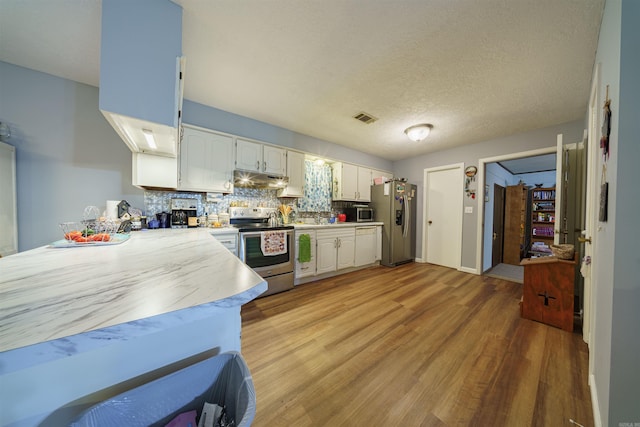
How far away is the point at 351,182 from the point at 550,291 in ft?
9.69

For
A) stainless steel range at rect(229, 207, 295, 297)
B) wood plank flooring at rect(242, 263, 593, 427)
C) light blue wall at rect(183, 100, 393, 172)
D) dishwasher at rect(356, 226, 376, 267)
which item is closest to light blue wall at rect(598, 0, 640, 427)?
wood plank flooring at rect(242, 263, 593, 427)

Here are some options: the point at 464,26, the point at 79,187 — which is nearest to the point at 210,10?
the point at 464,26

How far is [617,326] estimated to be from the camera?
32.7 inches

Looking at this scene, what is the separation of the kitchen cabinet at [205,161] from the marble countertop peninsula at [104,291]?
5.49 feet

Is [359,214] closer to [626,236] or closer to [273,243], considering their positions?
[273,243]

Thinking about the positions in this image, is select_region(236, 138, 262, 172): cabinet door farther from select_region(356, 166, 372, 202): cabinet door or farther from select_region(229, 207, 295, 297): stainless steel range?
select_region(356, 166, 372, 202): cabinet door

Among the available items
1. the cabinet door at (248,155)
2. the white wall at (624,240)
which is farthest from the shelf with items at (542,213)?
the cabinet door at (248,155)

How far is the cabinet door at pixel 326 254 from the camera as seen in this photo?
123 inches

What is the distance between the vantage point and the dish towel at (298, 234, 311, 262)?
115 inches

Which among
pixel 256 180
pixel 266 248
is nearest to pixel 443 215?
pixel 266 248

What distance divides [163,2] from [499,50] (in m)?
2.53

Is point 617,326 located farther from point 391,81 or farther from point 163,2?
point 163,2

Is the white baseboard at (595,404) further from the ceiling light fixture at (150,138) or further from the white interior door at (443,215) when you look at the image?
the ceiling light fixture at (150,138)

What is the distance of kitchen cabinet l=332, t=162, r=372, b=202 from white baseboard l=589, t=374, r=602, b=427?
10.5 feet
